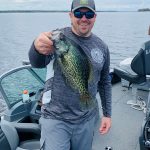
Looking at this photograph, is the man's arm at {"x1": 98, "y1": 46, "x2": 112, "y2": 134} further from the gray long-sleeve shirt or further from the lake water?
the lake water

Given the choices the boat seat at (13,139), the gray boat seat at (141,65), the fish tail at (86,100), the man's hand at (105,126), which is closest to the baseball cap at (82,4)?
the fish tail at (86,100)

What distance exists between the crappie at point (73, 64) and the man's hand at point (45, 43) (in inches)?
1.3

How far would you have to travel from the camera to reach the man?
98.9 inches

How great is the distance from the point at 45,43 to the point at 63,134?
88cm

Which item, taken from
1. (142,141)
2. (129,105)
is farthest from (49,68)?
(129,105)

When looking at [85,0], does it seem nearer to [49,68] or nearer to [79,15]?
[79,15]

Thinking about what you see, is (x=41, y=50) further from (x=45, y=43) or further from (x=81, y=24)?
(x=81, y=24)

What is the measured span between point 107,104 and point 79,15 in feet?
3.14

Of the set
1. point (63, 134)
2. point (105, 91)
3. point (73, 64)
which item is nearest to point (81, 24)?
point (73, 64)

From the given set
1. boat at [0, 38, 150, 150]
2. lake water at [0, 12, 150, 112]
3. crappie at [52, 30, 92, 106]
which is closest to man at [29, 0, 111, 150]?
crappie at [52, 30, 92, 106]

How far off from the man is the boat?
92 cm

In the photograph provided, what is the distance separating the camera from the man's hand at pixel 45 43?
6.82ft

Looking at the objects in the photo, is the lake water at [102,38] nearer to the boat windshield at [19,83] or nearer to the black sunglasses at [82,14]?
the boat windshield at [19,83]

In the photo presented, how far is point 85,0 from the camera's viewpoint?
253 cm
